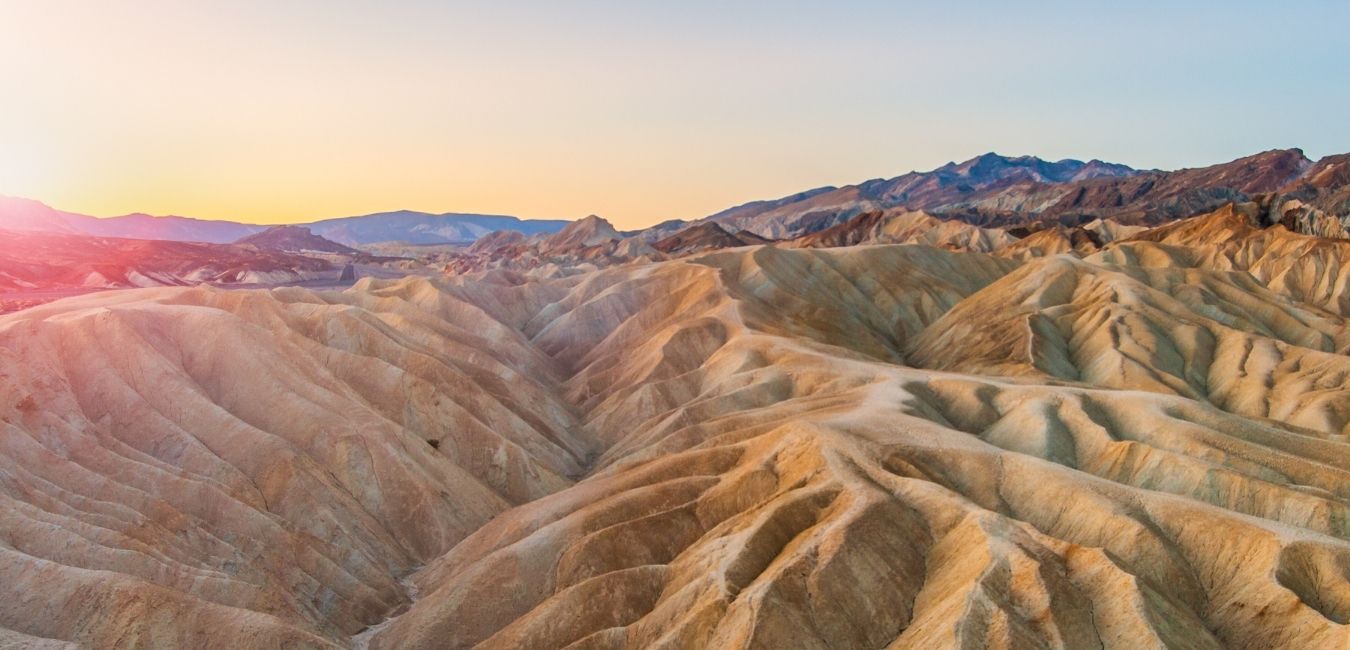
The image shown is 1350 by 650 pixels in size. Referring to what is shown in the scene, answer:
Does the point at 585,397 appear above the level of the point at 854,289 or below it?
below

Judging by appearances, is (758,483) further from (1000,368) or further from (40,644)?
(1000,368)

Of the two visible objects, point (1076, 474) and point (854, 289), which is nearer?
point (1076, 474)

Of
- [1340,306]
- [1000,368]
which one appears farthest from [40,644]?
[1340,306]

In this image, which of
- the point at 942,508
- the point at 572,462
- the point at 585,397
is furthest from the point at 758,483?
the point at 585,397

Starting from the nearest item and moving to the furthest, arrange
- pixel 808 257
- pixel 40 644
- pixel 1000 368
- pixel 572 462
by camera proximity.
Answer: pixel 40 644
pixel 572 462
pixel 1000 368
pixel 808 257

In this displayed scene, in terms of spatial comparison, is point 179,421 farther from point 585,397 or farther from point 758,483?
point 585,397

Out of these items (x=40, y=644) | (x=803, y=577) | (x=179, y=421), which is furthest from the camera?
(x=179, y=421)
